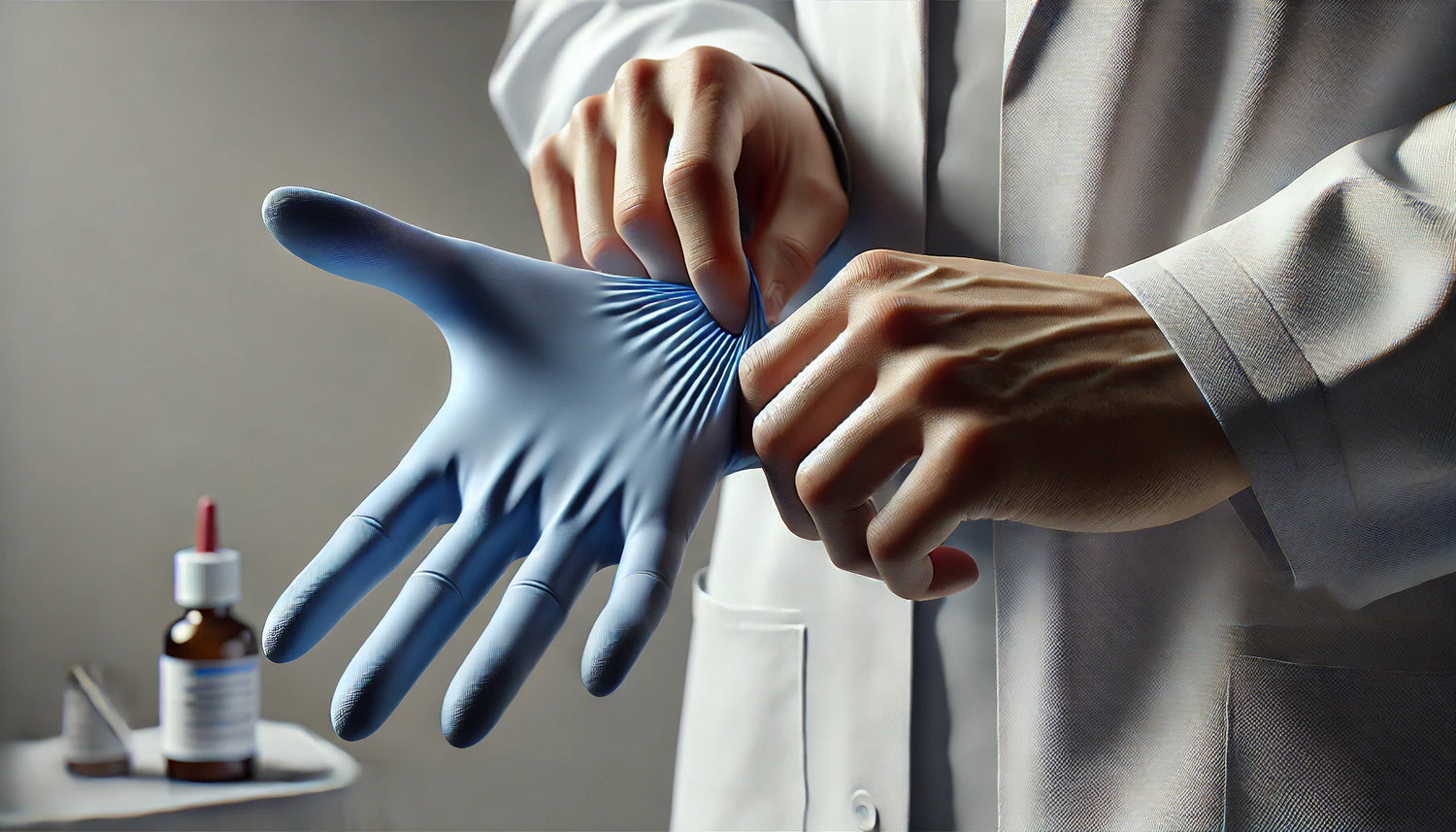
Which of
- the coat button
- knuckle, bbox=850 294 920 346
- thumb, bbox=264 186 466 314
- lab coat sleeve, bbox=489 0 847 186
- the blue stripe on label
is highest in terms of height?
lab coat sleeve, bbox=489 0 847 186

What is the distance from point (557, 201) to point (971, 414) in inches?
12.9

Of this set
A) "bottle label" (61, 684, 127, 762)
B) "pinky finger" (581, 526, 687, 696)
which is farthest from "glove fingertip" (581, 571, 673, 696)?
"bottle label" (61, 684, 127, 762)

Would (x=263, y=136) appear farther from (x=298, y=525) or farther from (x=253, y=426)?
(x=298, y=525)

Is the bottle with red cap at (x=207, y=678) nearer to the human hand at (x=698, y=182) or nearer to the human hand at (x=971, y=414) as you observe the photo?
the human hand at (x=698, y=182)

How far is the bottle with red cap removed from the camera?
2.89 feet

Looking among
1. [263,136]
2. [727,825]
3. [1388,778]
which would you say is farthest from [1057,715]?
[263,136]

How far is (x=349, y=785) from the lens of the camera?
952 mm

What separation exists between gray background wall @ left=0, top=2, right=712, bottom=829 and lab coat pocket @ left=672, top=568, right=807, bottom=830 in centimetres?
66

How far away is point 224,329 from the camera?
3.68 feet

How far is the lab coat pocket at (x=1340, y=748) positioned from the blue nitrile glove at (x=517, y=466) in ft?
0.92

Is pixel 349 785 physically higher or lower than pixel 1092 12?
lower

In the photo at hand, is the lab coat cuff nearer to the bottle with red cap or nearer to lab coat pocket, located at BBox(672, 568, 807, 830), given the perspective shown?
lab coat pocket, located at BBox(672, 568, 807, 830)

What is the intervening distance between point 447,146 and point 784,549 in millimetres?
871

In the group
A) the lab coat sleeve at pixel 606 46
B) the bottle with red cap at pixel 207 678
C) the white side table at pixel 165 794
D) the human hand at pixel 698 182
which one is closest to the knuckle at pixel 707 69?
the human hand at pixel 698 182
